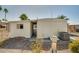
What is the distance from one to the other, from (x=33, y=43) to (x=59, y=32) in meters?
0.53

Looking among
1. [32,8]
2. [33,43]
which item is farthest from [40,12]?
[33,43]

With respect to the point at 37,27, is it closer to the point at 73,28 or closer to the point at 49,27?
the point at 49,27

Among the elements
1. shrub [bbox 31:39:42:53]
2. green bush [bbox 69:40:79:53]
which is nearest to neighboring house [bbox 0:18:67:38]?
shrub [bbox 31:39:42:53]

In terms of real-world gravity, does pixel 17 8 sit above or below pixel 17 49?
above

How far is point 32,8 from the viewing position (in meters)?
6.08

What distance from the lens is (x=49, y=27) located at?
19.9 ft

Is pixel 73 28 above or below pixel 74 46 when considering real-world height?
above

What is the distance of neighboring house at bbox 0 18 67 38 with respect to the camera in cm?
604

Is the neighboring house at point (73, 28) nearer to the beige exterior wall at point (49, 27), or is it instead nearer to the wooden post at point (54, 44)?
the beige exterior wall at point (49, 27)

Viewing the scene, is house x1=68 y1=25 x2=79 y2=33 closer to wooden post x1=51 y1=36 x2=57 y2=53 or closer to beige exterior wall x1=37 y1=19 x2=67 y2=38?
beige exterior wall x1=37 y1=19 x2=67 y2=38

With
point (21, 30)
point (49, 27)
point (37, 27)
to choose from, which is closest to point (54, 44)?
point (49, 27)

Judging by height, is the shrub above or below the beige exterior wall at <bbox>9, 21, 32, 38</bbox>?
below

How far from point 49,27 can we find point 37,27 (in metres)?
0.22
